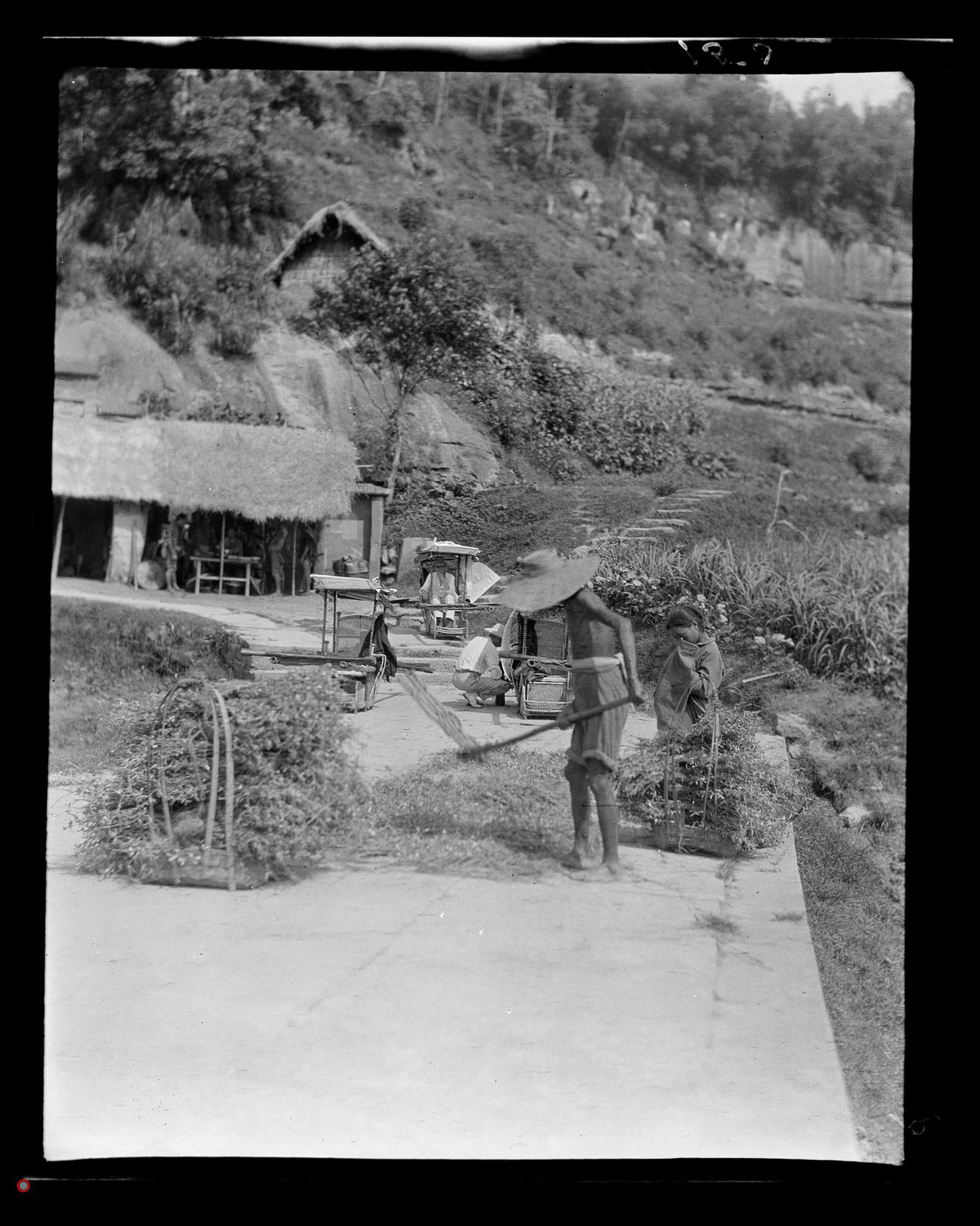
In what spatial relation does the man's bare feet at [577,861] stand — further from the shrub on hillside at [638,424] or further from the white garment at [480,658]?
the shrub on hillside at [638,424]

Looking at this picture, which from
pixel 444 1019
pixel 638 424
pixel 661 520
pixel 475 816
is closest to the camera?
pixel 444 1019

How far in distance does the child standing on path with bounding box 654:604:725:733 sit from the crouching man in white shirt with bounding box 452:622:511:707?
2.27 ft

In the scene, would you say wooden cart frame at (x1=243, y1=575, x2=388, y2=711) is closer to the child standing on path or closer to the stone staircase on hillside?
the stone staircase on hillside

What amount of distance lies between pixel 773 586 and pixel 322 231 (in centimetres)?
249

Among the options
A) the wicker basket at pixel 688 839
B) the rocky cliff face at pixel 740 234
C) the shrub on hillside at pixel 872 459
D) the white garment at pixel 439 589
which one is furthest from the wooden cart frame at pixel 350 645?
the shrub on hillside at pixel 872 459

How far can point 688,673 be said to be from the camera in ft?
14.2

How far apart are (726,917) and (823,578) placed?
148 cm

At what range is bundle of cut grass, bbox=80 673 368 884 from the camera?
4230 mm

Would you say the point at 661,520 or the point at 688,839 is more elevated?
the point at 661,520

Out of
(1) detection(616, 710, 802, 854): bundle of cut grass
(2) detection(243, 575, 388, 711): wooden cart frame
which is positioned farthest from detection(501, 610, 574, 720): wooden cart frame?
(2) detection(243, 575, 388, 711): wooden cart frame

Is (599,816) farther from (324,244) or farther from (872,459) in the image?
(324,244)

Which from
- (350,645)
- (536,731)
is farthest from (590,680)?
(350,645)

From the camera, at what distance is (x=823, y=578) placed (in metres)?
4.36

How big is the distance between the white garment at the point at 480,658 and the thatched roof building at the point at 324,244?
1745mm
